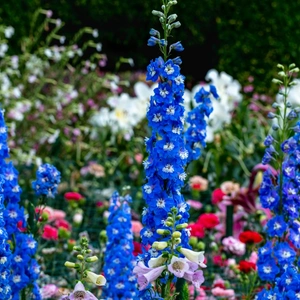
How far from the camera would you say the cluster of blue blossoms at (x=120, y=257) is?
2.56m

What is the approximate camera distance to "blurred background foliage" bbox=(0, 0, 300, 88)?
25.4ft

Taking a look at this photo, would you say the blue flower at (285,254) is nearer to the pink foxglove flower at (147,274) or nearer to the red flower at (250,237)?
the pink foxglove flower at (147,274)

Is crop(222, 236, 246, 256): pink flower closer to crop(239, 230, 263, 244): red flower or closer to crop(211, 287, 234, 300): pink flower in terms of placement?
crop(239, 230, 263, 244): red flower

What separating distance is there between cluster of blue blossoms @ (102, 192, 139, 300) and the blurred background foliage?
5366 millimetres

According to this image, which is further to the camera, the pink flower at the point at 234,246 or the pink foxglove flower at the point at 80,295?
the pink flower at the point at 234,246

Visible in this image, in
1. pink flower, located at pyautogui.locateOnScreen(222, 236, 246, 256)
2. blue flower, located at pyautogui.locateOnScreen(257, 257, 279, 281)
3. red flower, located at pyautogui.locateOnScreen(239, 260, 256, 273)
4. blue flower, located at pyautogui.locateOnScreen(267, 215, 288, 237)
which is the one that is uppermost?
pink flower, located at pyautogui.locateOnScreen(222, 236, 246, 256)

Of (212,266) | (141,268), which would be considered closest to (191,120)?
(141,268)

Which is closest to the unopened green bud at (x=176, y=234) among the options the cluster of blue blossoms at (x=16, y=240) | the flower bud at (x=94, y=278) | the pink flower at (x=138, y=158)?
the flower bud at (x=94, y=278)

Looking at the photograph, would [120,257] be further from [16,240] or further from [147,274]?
[147,274]

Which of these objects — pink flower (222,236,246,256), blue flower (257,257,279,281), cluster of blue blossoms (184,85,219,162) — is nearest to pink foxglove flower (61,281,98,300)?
blue flower (257,257,279,281)

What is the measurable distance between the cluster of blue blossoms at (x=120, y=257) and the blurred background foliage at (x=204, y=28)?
537 cm

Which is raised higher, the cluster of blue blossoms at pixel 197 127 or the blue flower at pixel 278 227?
the cluster of blue blossoms at pixel 197 127

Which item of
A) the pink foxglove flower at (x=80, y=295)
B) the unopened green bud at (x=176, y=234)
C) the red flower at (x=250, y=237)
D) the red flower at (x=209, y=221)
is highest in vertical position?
the red flower at (x=209, y=221)

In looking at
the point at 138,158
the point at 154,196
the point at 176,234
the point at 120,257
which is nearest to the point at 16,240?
the point at 120,257
